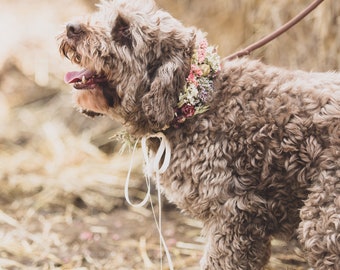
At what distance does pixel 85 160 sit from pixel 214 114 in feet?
10.6

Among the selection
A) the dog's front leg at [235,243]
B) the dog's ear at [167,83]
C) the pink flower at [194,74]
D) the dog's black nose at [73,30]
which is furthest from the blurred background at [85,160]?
the dog's front leg at [235,243]

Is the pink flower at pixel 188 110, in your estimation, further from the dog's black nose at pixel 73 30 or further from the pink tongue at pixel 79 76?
the dog's black nose at pixel 73 30

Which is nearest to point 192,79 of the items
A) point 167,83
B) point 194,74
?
point 194,74

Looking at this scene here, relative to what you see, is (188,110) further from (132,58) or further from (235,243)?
(235,243)

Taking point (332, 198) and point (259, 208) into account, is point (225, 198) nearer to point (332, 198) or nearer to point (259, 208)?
point (259, 208)

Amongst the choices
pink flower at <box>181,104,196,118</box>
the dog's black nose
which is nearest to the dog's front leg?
pink flower at <box>181,104,196,118</box>

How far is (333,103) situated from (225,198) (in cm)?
83

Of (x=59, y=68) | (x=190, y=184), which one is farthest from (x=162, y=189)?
(x=59, y=68)

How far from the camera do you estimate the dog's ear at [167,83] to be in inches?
137

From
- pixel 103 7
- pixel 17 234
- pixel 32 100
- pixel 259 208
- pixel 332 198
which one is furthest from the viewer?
pixel 32 100

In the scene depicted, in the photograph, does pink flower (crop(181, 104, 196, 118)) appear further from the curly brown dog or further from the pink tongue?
the pink tongue

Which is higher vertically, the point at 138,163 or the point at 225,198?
the point at 138,163

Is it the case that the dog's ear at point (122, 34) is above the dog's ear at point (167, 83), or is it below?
above

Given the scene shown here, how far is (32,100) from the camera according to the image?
7680 millimetres
